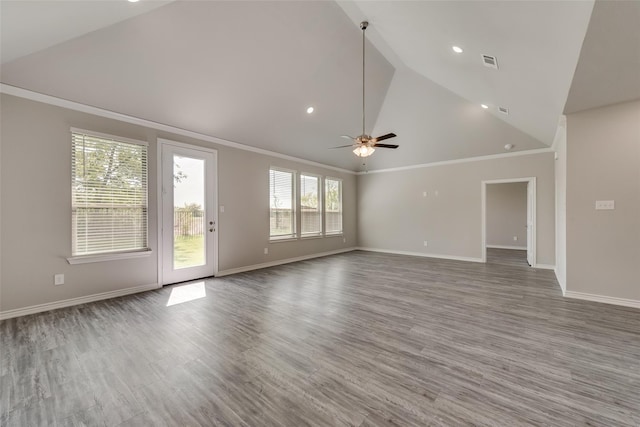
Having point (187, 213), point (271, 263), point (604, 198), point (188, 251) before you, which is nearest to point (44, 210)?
point (187, 213)

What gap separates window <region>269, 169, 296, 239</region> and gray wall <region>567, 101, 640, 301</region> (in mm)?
5429

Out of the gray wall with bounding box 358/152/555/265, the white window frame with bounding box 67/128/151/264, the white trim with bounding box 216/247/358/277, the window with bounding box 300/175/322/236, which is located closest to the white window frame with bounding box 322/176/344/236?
the window with bounding box 300/175/322/236

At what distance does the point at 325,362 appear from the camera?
2.24m

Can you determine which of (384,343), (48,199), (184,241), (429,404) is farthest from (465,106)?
(48,199)

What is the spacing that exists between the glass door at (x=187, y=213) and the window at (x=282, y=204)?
5.05 ft

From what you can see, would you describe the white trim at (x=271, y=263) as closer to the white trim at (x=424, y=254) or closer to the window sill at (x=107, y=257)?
the white trim at (x=424, y=254)

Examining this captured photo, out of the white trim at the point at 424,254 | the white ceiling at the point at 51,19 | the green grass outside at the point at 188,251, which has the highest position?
the white ceiling at the point at 51,19

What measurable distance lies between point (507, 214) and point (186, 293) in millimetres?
10114

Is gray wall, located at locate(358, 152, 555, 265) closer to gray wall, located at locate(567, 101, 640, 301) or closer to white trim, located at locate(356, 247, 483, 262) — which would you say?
white trim, located at locate(356, 247, 483, 262)

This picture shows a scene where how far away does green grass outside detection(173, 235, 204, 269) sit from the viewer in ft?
15.5

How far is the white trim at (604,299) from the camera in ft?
11.6

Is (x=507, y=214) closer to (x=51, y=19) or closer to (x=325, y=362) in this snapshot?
(x=325, y=362)

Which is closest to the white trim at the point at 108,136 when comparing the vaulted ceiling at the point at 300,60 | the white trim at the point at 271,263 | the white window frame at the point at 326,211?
the vaulted ceiling at the point at 300,60

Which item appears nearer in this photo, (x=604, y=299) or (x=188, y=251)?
(x=604, y=299)
